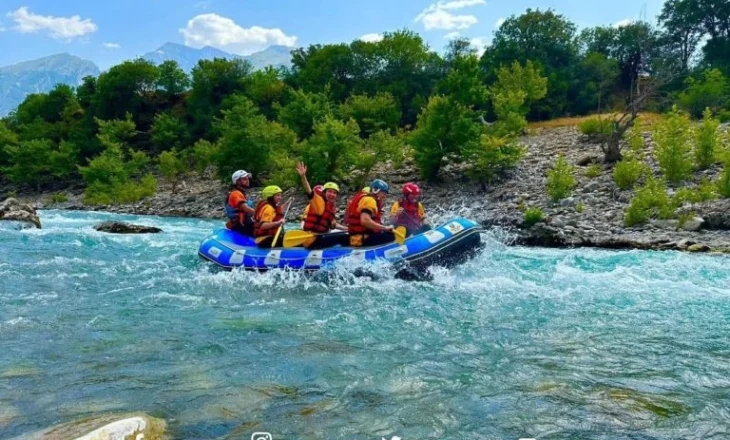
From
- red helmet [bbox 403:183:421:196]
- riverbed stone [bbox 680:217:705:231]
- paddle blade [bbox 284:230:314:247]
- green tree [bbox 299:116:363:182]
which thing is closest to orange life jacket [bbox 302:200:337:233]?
paddle blade [bbox 284:230:314:247]

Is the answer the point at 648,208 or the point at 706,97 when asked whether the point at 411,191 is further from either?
the point at 706,97

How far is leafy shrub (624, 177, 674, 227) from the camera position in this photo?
1448 cm

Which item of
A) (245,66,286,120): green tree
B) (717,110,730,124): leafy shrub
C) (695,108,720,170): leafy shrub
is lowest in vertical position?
(695,108,720,170): leafy shrub

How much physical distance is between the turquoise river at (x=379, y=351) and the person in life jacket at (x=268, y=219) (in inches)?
37.6

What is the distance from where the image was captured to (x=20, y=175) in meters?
43.0

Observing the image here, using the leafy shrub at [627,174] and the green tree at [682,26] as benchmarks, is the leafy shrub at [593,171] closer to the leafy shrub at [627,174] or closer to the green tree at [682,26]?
the leafy shrub at [627,174]

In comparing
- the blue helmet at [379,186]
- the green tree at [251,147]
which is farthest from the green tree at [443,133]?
the blue helmet at [379,186]

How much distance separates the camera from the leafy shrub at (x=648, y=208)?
14.5 m

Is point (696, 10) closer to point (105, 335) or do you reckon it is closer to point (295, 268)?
point (295, 268)

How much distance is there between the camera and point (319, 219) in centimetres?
1092

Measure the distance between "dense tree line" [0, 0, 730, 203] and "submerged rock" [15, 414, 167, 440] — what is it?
60.6ft

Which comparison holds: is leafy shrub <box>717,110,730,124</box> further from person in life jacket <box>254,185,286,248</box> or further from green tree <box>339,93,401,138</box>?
person in life jacket <box>254,185,286,248</box>

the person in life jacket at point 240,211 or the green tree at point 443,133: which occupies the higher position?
the green tree at point 443,133

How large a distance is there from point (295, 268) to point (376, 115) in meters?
26.4
